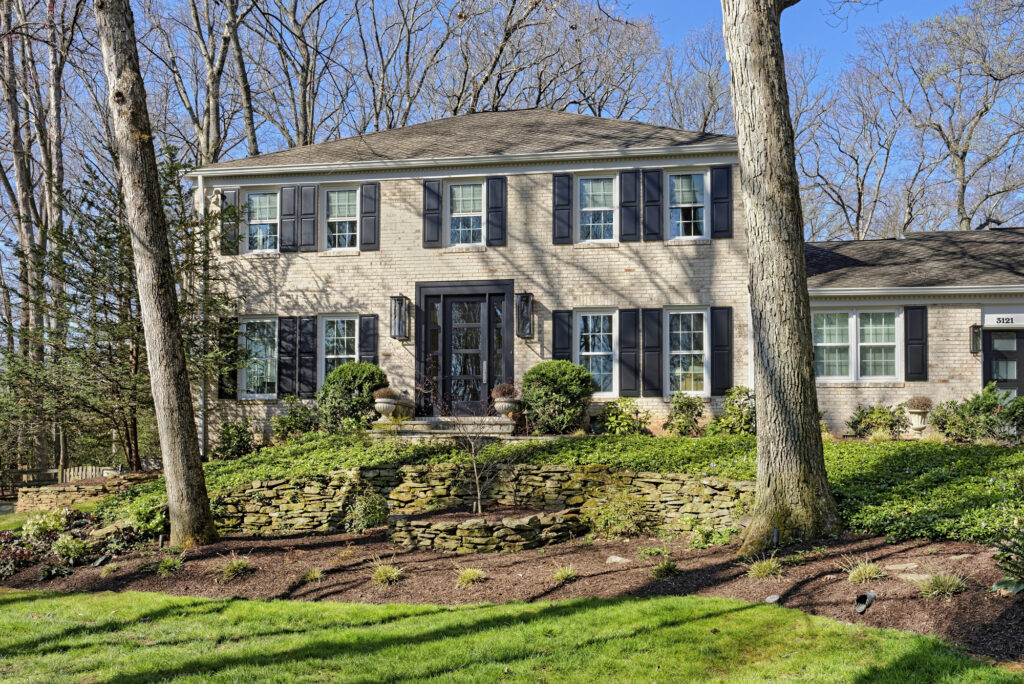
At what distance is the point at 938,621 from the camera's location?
15.6 feet

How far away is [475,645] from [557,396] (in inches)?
297

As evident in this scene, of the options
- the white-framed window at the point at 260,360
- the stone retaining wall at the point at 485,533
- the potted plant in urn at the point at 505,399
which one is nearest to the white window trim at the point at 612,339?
the potted plant in urn at the point at 505,399

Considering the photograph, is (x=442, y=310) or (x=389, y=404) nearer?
(x=389, y=404)

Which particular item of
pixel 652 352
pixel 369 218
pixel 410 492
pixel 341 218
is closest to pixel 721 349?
pixel 652 352

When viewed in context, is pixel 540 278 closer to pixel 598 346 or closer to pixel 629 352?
pixel 598 346

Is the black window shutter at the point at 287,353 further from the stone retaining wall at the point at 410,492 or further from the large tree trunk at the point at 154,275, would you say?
the large tree trunk at the point at 154,275

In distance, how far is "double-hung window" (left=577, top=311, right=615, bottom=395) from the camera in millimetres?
13750

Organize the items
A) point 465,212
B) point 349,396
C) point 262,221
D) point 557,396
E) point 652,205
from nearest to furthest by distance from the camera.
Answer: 1. point 557,396
2. point 349,396
3. point 652,205
4. point 465,212
5. point 262,221

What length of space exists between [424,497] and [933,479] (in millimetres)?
6202

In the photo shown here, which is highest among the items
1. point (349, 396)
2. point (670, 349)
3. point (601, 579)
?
point (670, 349)

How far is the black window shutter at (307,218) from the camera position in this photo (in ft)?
48.2

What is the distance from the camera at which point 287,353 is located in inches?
573

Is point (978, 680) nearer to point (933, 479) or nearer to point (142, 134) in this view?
point (933, 479)

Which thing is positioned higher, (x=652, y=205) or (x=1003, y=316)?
(x=652, y=205)
